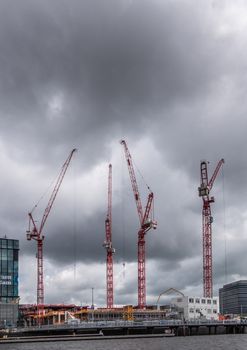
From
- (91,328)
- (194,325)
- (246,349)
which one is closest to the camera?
(246,349)

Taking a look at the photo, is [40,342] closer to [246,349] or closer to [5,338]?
[5,338]

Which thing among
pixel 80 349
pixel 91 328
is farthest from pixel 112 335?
pixel 80 349

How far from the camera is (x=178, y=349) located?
12088 cm

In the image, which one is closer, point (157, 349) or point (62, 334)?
point (157, 349)

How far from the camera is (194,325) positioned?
195375 millimetres

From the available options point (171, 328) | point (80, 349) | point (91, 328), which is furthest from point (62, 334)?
point (80, 349)

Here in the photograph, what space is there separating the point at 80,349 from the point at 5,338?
44.8 metres

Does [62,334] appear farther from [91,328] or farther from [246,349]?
[246,349]

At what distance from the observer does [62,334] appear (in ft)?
609

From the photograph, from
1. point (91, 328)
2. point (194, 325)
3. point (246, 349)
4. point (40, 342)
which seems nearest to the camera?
point (246, 349)

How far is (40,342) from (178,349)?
49052mm

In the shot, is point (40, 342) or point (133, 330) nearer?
point (40, 342)

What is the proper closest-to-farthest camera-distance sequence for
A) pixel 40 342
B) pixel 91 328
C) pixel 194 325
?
pixel 40 342 < pixel 91 328 < pixel 194 325

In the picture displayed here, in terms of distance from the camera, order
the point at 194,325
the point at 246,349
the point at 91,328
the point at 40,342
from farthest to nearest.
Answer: the point at 194,325, the point at 91,328, the point at 40,342, the point at 246,349
